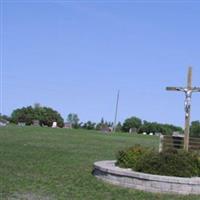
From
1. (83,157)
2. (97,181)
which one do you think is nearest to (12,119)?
(83,157)

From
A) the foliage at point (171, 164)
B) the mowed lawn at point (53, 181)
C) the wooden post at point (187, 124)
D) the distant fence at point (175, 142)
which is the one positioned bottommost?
the mowed lawn at point (53, 181)

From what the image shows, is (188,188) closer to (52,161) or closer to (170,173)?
(170,173)

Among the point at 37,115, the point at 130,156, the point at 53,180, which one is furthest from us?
the point at 37,115

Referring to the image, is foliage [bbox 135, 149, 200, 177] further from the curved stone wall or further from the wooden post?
the wooden post

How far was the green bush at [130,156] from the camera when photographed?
16.4 meters

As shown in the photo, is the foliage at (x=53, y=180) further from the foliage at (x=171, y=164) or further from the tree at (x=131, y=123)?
the tree at (x=131, y=123)

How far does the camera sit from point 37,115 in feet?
358

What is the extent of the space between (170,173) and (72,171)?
3.63 metres

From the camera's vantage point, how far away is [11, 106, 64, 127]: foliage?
350 ft

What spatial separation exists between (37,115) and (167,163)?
95021 mm

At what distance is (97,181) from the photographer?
15438 millimetres

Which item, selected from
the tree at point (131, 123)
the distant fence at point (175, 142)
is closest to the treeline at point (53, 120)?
the tree at point (131, 123)

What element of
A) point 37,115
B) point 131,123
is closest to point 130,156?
point 131,123

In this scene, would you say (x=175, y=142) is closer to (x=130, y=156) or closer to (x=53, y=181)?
(x=130, y=156)
